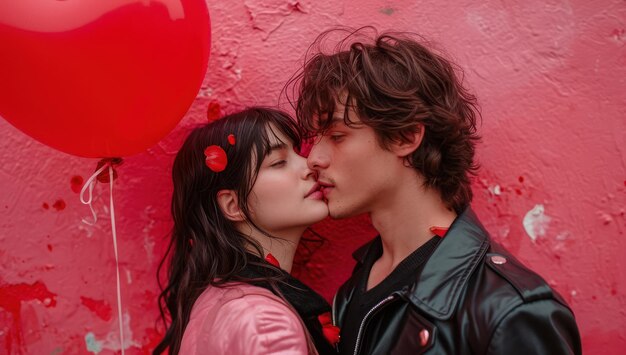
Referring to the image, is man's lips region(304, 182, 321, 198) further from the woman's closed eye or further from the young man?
the woman's closed eye

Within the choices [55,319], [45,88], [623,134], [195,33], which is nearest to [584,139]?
[623,134]

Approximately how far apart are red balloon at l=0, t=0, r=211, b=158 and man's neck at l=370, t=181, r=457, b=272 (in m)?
0.76

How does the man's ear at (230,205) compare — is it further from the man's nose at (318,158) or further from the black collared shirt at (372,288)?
the black collared shirt at (372,288)

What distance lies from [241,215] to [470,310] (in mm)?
869

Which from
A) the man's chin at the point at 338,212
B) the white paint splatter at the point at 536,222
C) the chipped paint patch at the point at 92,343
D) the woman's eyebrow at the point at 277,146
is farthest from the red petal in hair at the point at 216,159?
the white paint splatter at the point at 536,222

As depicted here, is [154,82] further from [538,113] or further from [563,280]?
[563,280]

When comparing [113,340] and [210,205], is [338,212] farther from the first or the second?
[113,340]

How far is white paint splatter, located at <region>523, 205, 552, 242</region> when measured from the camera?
90.7 inches

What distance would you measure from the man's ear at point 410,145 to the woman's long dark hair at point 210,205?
1.32 ft

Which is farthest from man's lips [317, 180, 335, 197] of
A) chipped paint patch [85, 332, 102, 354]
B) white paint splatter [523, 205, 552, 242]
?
chipped paint patch [85, 332, 102, 354]

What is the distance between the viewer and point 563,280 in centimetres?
230

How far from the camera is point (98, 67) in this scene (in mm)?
1599

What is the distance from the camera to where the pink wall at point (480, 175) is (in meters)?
2.27

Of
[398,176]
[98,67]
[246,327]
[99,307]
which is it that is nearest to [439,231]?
[398,176]
